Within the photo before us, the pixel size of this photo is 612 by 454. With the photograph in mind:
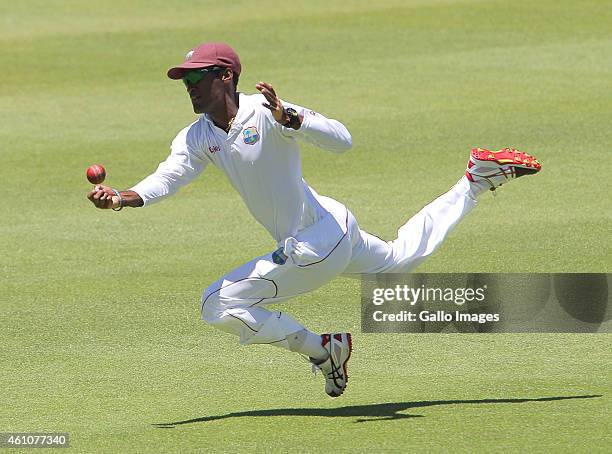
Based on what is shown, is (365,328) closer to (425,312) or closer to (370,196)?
(425,312)

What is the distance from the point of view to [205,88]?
26.7 feet

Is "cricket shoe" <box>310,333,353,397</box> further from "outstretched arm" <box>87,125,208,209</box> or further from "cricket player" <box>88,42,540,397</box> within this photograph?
"outstretched arm" <box>87,125,208,209</box>

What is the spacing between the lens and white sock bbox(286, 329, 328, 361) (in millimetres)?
8359

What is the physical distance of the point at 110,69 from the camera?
19.8 metres

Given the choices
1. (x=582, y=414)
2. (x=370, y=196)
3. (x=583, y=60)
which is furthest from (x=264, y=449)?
(x=583, y=60)

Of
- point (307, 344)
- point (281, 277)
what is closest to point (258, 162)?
point (281, 277)

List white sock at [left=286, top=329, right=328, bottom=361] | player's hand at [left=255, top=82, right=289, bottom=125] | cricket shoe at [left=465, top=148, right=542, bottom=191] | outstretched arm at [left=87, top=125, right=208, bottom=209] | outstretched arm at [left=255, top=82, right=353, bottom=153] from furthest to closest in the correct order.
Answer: cricket shoe at [left=465, top=148, right=542, bottom=191] < white sock at [left=286, top=329, right=328, bottom=361] < outstretched arm at [left=87, top=125, right=208, bottom=209] < outstretched arm at [left=255, top=82, right=353, bottom=153] < player's hand at [left=255, top=82, right=289, bottom=125]

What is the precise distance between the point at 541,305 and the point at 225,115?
120 inches

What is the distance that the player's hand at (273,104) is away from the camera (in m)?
7.55

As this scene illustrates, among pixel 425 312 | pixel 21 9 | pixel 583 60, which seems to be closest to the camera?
pixel 425 312

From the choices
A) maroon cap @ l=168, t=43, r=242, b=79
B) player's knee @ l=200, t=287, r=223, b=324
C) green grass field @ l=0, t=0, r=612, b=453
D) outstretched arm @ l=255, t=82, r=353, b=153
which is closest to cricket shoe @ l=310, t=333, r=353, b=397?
green grass field @ l=0, t=0, r=612, b=453

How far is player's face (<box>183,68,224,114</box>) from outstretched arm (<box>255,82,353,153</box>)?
43 cm

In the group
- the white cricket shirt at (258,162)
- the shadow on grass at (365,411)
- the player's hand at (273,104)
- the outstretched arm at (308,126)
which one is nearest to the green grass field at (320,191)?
the shadow on grass at (365,411)

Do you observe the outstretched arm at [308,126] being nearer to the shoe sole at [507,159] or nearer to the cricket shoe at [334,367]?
the cricket shoe at [334,367]
